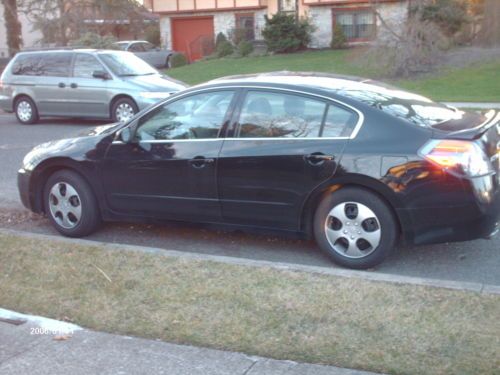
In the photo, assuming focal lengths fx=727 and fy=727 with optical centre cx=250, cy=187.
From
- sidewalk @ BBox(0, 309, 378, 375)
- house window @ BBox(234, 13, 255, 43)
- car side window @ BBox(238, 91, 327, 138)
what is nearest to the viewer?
sidewalk @ BBox(0, 309, 378, 375)

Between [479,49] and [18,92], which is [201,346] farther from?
[479,49]

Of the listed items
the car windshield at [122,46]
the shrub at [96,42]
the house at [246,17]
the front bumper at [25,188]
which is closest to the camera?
the front bumper at [25,188]

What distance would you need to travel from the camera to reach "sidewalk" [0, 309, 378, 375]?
13.4ft

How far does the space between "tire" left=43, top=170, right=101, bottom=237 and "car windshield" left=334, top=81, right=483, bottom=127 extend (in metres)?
2.55

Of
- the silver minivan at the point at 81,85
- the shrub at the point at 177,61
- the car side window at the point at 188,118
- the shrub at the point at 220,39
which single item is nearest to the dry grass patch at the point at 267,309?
the car side window at the point at 188,118

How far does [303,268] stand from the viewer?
5.51 meters

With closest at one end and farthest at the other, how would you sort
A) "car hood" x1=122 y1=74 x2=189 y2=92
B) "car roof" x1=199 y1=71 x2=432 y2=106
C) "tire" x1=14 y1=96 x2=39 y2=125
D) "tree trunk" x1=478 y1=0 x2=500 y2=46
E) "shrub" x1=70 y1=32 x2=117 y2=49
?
"car roof" x1=199 y1=71 x2=432 y2=106, "car hood" x1=122 y1=74 x2=189 y2=92, "tire" x1=14 y1=96 x2=39 y2=125, "tree trunk" x1=478 y1=0 x2=500 y2=46, "shrub" x1=70 y1=32 x2=117 y2=49

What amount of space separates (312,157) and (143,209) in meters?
1.76

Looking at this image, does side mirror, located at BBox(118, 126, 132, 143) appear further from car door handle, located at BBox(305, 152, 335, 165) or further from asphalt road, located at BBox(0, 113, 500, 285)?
car door handle, located at BBox(305, 152, 335, 165)

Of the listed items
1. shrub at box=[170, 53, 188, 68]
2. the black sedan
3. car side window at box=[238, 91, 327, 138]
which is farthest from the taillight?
shrub at box=[170, 53, 188, 68]

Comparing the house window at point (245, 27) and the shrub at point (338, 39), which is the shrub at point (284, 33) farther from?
the house window at point (245, 27)

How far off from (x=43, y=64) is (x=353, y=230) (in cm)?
1189

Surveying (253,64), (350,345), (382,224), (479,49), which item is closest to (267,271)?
(382,224)

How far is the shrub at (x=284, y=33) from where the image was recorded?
103 ft
